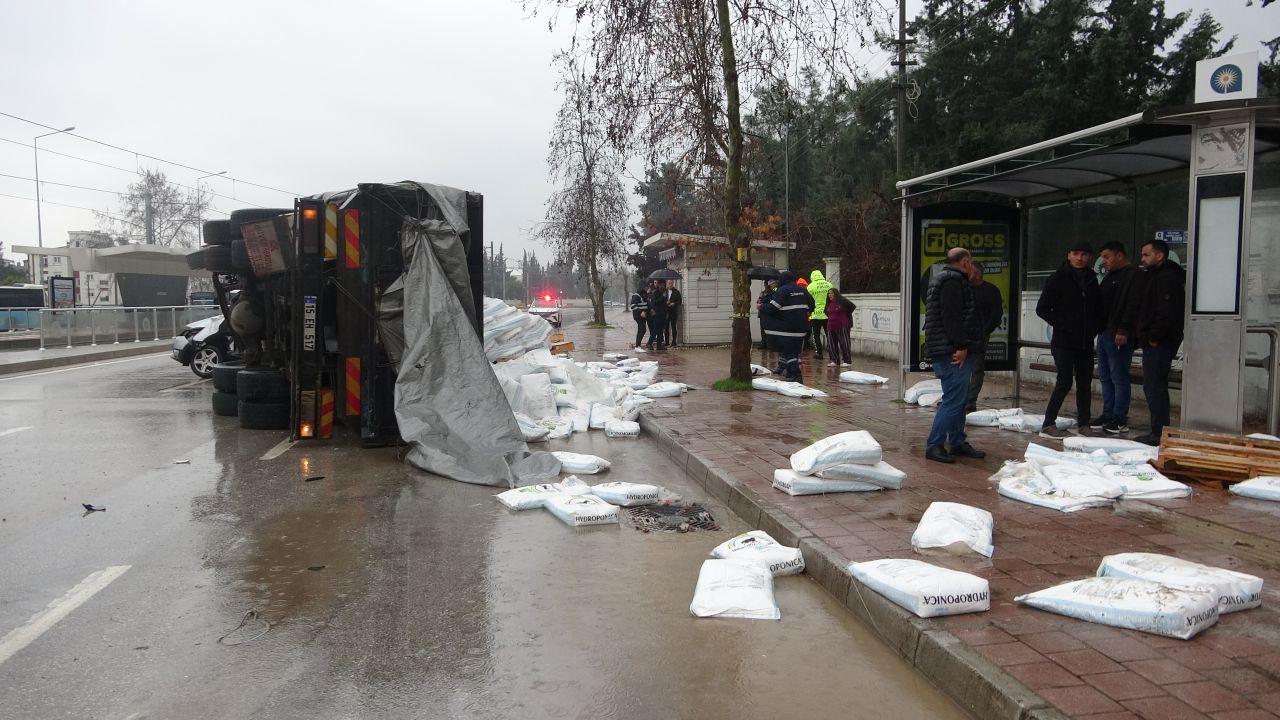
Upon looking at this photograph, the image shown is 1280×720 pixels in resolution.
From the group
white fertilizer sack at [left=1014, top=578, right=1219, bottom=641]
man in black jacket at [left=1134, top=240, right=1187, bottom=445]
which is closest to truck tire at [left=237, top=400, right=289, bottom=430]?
white fertilizer sack at [left=1014, top=578, right=1219, bottom=641]

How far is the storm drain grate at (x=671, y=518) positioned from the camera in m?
6.12

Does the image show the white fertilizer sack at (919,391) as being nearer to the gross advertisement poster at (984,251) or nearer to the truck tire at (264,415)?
the gross advertisement poster at (984,251)

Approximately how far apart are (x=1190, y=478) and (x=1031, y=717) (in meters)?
4.44

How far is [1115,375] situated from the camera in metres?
8.43

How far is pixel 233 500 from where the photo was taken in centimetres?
690

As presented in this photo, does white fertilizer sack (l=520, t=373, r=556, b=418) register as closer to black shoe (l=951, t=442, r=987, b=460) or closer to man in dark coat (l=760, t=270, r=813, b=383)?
man in dark coat (l=760, t=270, r=813, b=383)

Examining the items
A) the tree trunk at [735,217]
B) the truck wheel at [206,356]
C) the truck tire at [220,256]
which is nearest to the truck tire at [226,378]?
the truck tire at [220,256]

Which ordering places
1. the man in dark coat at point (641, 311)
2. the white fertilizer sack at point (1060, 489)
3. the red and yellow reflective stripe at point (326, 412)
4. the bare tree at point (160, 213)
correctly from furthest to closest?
the bare tree at point (160, 213)
the man in dark coat at point (641, 311)
the red and yellow reflective stripe at point (326, 412)
the white fertilizer sack at point (1060, 489)

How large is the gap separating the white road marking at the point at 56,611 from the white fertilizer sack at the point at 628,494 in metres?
3.16

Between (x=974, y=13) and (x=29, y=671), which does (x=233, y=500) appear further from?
(x=974, y=13)

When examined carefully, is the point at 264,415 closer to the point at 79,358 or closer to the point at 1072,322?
the point at 1072,322

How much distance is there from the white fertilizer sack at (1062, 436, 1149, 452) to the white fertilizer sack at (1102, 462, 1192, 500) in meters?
1.02

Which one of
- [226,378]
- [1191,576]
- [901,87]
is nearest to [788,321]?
[226,378]

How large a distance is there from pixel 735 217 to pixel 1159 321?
678 cm
